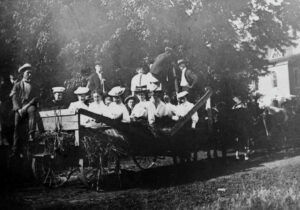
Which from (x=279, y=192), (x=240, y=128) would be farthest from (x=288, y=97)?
(x=279, y=192)

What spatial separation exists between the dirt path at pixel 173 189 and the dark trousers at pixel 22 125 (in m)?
0.65

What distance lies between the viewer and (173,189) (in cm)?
549

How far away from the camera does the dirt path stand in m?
4.46

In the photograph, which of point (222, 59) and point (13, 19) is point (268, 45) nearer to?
point (222, 59)

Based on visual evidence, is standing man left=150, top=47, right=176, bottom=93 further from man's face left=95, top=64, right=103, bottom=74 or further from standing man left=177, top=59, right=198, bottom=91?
man's face left=95, top=64, right=103, bottom=74

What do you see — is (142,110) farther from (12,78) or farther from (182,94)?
(12,78)

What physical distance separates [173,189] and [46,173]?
184cm

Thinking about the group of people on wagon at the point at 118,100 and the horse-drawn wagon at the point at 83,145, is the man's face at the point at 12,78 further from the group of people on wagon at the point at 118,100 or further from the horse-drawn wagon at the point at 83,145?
the horse-drawn wagon at the point at 83,145

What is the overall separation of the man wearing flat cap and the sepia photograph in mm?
17

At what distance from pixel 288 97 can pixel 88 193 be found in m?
7.33

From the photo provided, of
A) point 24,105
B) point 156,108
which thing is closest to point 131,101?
point 156,108

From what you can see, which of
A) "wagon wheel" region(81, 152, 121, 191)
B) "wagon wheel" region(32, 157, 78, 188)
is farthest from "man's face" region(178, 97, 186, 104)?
"wagon wheel" region(32, 157, 78, 188)

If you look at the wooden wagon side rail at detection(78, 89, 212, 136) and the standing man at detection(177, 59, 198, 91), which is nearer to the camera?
the wooden wagon side rail at detection(78, 89, 212, 136)

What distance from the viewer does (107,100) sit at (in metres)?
7.23
